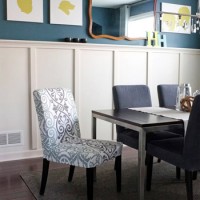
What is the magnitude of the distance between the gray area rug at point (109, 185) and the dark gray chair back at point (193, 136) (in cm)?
59

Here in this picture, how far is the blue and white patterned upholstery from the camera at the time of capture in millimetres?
2357

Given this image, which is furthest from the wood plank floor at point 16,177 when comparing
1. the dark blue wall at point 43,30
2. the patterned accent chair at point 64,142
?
the dark blue wall at point 43,30

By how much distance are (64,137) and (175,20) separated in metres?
2.81

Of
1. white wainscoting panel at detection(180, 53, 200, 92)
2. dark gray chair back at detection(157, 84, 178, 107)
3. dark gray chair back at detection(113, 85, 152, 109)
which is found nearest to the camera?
dark gray chair back at detection(113, 85, 152, 109)

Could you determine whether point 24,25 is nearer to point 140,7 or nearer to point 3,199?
point 140,7

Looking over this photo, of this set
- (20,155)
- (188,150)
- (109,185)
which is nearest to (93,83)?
(20,155)

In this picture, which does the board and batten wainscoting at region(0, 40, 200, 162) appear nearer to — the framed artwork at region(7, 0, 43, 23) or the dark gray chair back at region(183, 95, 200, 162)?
the framed artwork at region(7, 0, 43, 23)

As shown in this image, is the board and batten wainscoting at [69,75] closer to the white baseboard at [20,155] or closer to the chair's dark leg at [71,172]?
the white baseboard at [20,155]

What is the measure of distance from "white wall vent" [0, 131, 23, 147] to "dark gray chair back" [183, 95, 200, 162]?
6.96 feet

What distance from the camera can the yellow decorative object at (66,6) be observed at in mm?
3689

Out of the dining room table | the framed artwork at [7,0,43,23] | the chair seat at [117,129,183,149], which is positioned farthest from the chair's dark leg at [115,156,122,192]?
the framed artwork at [7,0,43,23]

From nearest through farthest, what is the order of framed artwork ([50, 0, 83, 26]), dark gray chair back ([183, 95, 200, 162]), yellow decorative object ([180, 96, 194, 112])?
dark gray chair back ([183, 95, 200, 162]) < yellow decorative object ([180, 96, 194, 112]) < framed artwork ([50, 0, 83, 26])

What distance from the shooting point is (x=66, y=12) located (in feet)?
12.2

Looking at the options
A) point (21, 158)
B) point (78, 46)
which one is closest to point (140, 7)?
point (78, 46)
